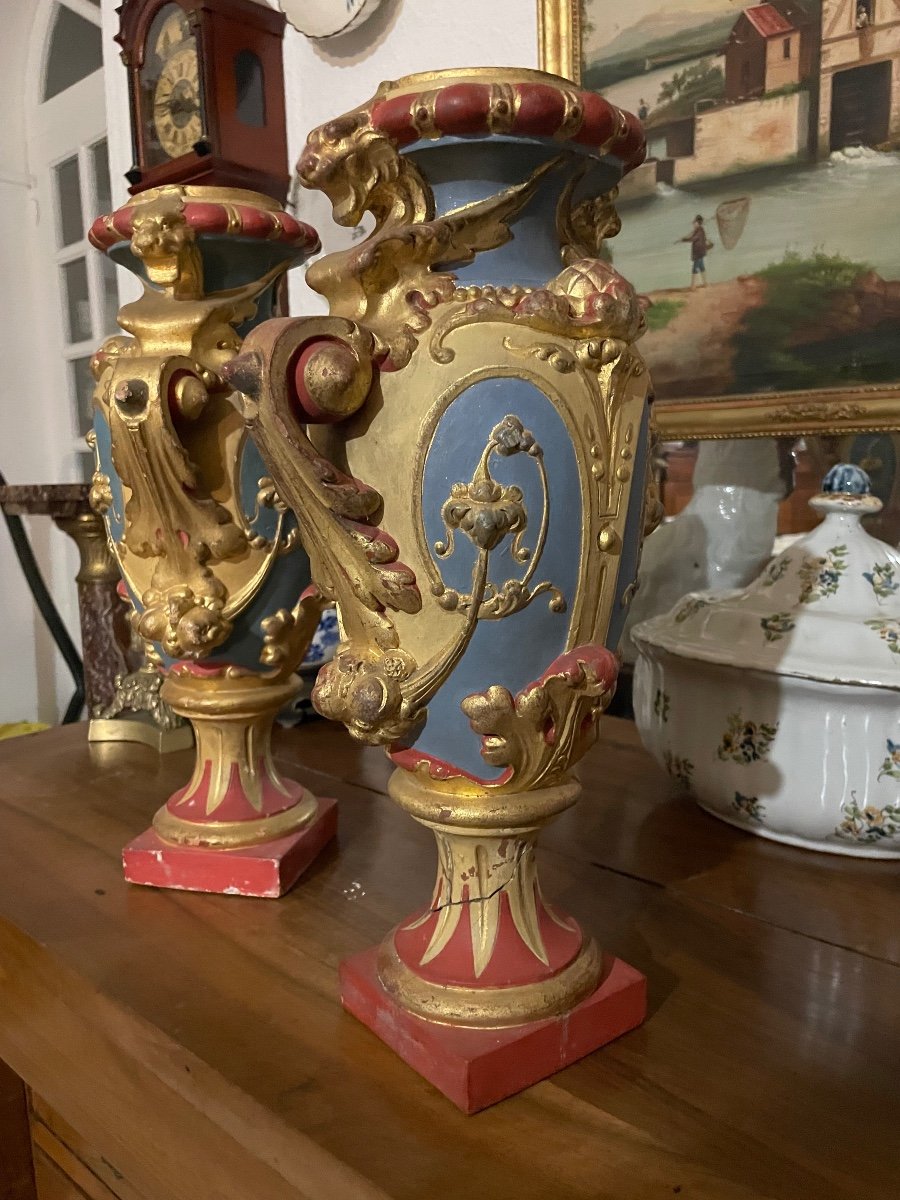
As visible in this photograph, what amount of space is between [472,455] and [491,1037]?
11.7 inches

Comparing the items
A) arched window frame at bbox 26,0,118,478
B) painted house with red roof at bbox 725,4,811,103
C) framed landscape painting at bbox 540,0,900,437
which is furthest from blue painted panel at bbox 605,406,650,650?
arched window frame at bbox 26,0,118,478

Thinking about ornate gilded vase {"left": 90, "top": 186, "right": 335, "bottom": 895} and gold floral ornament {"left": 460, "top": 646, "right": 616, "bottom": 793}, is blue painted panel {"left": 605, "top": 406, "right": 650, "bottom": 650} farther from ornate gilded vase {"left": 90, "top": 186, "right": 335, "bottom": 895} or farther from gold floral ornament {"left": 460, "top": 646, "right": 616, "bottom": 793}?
ornate gilded vase {"left": 90, "top": 186, "right": 335, "bottom": 895}

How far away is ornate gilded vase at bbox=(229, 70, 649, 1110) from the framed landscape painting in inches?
17.9

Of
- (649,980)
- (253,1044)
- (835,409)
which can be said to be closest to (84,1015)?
(253,1044)

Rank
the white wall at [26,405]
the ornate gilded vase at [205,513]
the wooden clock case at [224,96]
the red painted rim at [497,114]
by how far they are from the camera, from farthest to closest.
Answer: the white wall at [26,405], the wooden clock case at [224,96], the ornate gilded vase at [205,513], the red painted rim at [497,114]

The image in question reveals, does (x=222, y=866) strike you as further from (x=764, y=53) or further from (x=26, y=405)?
(x=26, y=405)

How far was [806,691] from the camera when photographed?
0.68 m

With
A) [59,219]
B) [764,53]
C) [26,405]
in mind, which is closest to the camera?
[764,53]

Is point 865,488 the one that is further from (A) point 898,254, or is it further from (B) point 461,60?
(B) point 461,60

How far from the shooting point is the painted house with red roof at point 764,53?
873mm

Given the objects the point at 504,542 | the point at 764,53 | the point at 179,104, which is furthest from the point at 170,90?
the point at 504,542

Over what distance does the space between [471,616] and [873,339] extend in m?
0.60

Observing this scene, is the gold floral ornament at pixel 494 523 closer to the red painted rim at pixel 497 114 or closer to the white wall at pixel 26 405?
the red painted rim at pixel 497 114

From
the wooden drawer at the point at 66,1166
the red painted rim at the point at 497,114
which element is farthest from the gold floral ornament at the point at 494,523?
the wooden drawer at the point at 66,1166
